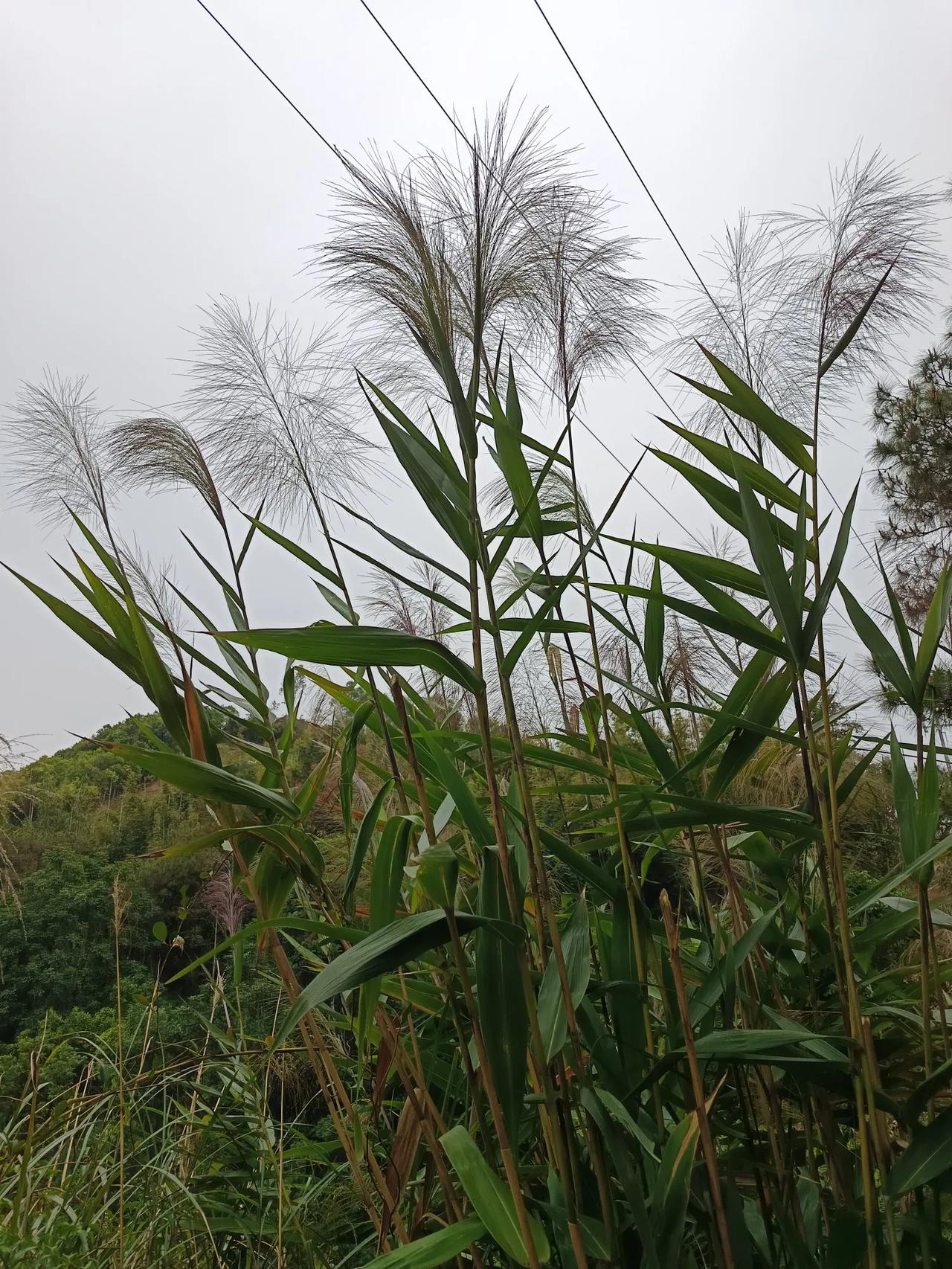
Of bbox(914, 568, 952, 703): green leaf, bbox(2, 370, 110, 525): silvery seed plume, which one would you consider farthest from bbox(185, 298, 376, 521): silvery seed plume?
bbox(914, 568, 952, 703): green leaf

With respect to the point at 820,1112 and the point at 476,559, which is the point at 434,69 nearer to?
the point at 476,559

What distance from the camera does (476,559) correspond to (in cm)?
59

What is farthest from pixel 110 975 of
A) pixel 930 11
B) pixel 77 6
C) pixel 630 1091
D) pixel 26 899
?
pixel 930 11

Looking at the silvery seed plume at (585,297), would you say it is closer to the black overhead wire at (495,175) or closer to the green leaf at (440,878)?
the black overhead wire at (495,175)

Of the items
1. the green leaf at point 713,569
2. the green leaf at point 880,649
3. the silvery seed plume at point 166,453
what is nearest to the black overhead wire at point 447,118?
the green leaf at point 713,569

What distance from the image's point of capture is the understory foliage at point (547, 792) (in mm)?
571

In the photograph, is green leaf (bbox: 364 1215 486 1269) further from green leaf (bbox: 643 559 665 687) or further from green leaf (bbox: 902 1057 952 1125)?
green leaf (bbox: 643 559 665 687)

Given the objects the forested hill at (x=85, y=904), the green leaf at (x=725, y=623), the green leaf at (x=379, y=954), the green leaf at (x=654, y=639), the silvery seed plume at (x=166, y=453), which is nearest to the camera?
the green leaf at (x=379, y=954)

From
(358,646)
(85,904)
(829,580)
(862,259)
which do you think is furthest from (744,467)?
(85,904)

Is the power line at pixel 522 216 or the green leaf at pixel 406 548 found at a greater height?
the power line at pixel 522 216

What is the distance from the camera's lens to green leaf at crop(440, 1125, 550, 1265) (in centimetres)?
51

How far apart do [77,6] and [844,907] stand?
2.82m

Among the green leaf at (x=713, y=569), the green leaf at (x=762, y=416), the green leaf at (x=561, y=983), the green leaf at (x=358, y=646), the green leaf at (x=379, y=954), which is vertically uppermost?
the green leaf at (x=762, y=416)

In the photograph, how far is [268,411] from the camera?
105 centimetres
